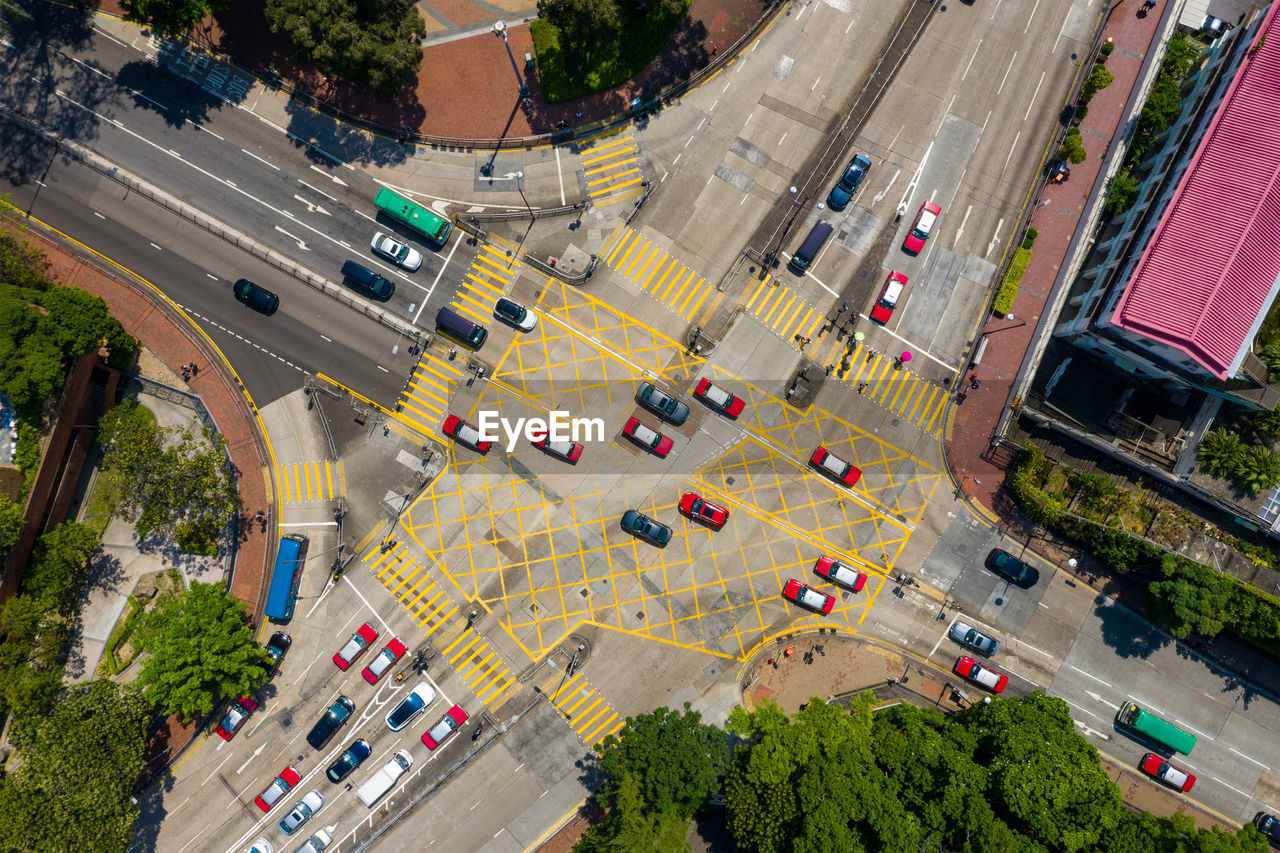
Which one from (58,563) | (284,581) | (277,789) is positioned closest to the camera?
(58,563)

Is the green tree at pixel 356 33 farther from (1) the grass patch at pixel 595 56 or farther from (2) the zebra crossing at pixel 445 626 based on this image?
(2) the zebra crossing at pixel 445 626

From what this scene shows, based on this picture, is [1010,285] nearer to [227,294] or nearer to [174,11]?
[227,294]

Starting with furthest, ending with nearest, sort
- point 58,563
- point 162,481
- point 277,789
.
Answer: point 277,789 → point 58,563 → point 162,481

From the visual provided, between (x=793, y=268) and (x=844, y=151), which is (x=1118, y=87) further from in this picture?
(x=793, y=268)

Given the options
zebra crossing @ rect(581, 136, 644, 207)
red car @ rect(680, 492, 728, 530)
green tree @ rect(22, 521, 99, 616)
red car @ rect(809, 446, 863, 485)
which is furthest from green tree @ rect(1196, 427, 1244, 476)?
green tree @ rect(22, 521, 99, 616)

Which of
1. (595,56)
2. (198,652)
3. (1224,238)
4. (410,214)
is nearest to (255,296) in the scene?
(410,214)

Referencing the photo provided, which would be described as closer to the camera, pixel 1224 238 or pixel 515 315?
pixel 1224 238

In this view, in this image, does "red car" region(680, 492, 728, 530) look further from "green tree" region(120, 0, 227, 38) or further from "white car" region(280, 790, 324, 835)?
"green tree" region(120, 0, 227, 38)

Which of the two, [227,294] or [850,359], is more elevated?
[227,294]
